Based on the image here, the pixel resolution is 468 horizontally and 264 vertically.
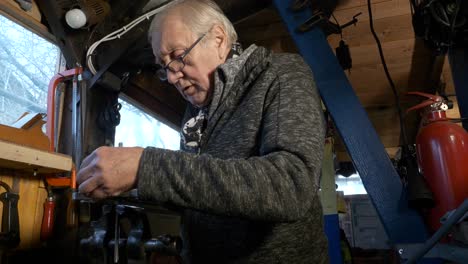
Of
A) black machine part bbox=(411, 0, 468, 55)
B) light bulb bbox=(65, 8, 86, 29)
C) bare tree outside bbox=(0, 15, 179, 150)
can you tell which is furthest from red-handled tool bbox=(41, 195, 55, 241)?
black machine part bbox=(411, 0, 468, 55)

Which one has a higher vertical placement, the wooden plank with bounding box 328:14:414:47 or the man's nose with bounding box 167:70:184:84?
the wooden plank with bounding box 328:14:414:47

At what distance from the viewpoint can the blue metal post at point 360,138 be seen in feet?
3.76

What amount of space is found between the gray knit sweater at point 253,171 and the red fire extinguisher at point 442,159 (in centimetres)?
50

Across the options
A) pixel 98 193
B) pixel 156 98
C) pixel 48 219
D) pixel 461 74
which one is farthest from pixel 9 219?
pixel 461 74

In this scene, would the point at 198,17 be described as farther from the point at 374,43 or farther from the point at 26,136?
the point at 374,43

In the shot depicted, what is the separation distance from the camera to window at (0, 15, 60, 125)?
4.67 ft

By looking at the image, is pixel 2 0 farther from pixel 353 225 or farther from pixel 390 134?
pixel 353 225

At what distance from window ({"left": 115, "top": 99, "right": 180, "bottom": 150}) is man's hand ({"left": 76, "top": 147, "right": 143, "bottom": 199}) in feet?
4.93

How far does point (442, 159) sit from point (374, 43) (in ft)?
4.45

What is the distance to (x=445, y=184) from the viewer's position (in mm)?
1040

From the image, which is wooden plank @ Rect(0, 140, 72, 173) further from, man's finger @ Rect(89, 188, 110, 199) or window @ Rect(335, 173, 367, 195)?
window @ Rect(335, 173, 367, 195)

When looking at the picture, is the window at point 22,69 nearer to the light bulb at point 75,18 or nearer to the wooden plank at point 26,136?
the light bulb at point 75,18

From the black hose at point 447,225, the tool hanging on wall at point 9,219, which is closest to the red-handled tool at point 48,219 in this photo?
the tool hanging on wall at point 9,219

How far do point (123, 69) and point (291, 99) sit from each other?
4.48 feet
